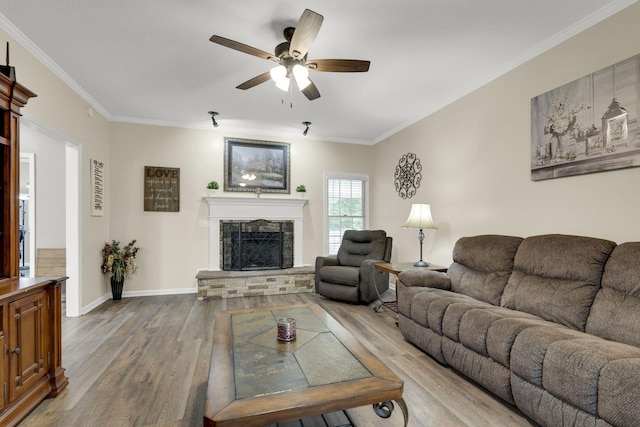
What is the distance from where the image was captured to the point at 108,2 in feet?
7.02

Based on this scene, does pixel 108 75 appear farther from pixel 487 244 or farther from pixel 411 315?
pixel 487 244

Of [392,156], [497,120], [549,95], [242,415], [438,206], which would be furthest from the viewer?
[392,156]

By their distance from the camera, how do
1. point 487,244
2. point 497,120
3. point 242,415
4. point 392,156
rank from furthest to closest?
point 392,156
point 497,120
point 487,244
point 242,415

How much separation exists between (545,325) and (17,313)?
10.5 feet

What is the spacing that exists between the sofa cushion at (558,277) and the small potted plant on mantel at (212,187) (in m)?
4.13

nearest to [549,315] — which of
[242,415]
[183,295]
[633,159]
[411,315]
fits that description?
[411,315]

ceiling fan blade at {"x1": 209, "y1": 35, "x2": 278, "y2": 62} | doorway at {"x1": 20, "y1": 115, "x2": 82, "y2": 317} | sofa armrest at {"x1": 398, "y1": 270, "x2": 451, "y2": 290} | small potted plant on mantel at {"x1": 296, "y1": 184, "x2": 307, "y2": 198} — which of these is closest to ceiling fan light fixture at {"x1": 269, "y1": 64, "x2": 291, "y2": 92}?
ceiling fan blade at {"x1": 209, "y1": 35, "x2": 278, "y2": 62}

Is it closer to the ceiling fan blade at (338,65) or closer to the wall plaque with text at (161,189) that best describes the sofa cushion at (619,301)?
the ceiling fan blade at (338,65)

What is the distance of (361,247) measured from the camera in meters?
4.64

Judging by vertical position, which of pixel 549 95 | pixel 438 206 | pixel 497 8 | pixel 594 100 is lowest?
pixel 438 206

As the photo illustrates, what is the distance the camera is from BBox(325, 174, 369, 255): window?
5578mm

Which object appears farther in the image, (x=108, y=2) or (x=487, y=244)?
(x=487, y=244)

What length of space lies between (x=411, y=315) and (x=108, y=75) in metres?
4.00

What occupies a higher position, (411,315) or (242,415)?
(242,415)
